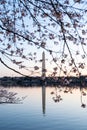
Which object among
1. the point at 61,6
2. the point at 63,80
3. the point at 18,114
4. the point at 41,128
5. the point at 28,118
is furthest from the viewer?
the point at 18,114

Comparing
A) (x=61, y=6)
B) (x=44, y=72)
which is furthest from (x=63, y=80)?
(x=61, y=6)

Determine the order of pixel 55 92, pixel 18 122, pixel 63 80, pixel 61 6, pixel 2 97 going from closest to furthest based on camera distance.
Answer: pixel 61 6 → pixel 55 92 → pixel 63 80 → pixel 18 122 → pixel 2 97

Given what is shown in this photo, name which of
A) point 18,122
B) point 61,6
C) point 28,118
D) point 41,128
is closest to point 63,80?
point 61,6

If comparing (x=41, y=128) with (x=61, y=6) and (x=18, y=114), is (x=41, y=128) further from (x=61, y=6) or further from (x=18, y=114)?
(x=61, y=6)

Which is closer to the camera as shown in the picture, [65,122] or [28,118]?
[65,122]

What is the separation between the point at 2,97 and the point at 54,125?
20.7m

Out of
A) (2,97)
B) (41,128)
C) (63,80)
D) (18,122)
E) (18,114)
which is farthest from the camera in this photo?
(2,97)

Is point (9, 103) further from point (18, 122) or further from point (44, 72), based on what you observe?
point (44, 72)

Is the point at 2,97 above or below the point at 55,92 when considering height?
above

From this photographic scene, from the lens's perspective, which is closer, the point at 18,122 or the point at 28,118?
the point at 18,122

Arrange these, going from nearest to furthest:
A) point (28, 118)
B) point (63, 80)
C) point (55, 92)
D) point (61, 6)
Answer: point (61, 6), point (55, 92), point (63, 80), point (28, 118)

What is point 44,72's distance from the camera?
11844 mm

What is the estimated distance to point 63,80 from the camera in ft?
37.1

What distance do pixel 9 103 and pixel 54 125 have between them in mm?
21424
